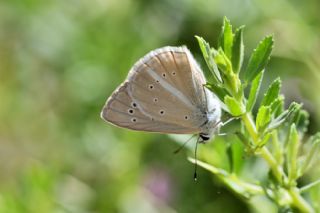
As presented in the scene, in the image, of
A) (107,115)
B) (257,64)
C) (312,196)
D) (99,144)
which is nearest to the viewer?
(257,64)

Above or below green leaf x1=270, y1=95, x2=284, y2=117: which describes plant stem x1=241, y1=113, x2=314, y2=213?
below

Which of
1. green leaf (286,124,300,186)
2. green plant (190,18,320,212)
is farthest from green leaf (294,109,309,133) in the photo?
green leaf (286,124,300,186)

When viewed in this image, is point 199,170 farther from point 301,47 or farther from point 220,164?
point 220,164

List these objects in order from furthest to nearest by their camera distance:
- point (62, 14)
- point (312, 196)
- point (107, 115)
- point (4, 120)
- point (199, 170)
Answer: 1. point (4, 120)
2. point (62, 14)
3. point (199, 170)
4. point (107, 115)
5. point (312, 196)

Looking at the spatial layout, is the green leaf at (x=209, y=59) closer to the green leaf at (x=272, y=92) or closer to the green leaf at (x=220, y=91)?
the green leaf at (x=220, y=91)

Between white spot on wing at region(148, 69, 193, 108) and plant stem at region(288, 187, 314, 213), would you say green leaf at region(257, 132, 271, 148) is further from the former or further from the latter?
white spot on wing at region(148, 69, 193, 108)

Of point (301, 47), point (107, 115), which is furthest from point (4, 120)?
point (107, 115)

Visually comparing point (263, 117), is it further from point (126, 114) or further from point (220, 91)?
point (126, 114)
